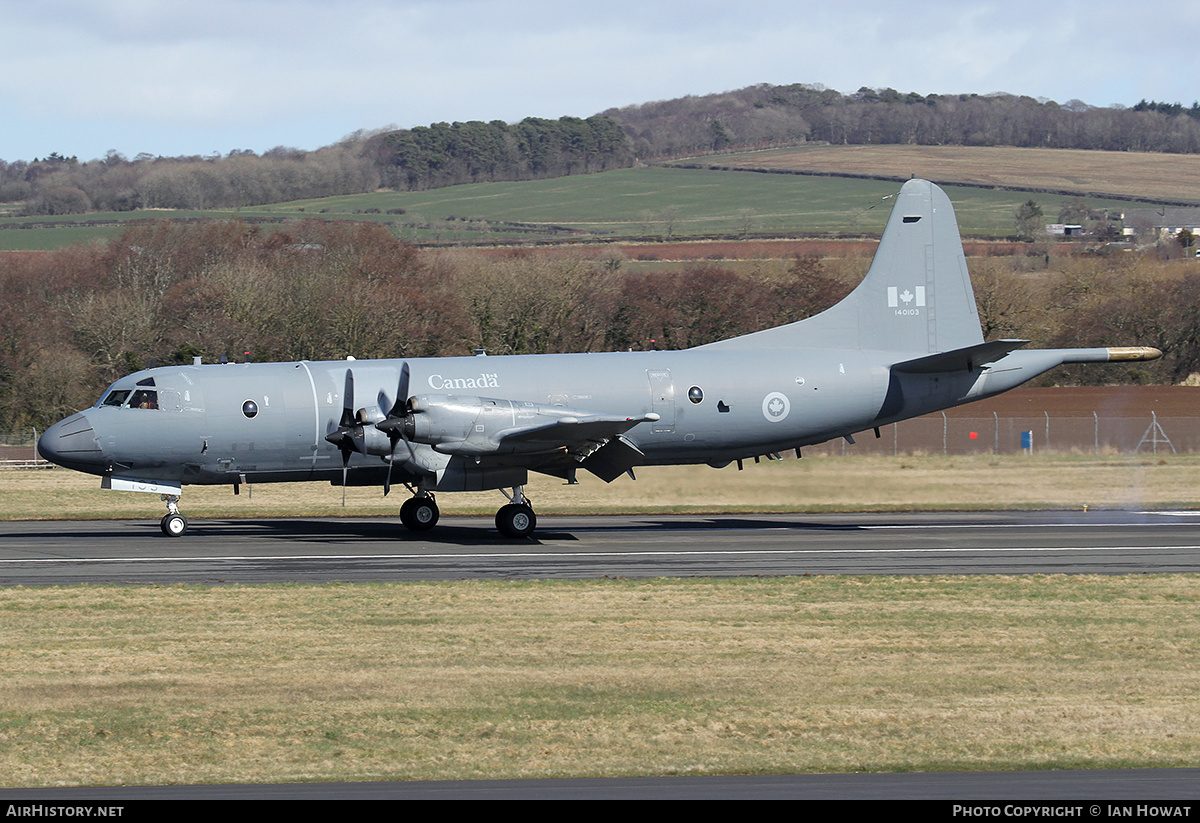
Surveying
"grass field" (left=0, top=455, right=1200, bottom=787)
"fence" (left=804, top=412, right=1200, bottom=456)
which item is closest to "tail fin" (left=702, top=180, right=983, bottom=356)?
"grass field" (left=0, top=455, right=1200, bottom=787)

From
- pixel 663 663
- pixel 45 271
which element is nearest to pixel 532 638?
pixel 663 663

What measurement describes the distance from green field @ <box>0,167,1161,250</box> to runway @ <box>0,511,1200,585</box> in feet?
261

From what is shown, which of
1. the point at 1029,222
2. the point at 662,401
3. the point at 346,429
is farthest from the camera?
the point at 1029,222

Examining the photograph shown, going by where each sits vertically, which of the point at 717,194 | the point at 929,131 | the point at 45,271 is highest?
the point at 929,131

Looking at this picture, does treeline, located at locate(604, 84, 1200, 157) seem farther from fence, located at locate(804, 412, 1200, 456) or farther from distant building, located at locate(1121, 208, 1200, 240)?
fence, located at locate(804, 412, 1200, 456)

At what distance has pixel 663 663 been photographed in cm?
1427

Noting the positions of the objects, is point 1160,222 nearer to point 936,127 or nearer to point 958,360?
point 936,127

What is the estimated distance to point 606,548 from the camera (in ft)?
82.5

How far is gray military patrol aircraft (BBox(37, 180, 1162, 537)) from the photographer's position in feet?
85.3

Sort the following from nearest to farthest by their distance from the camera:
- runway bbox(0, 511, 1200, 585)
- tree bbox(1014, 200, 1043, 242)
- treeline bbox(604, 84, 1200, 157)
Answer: runway bbox(0, 511, 1200, 585)
tree bbox(1014, 200, 1043, 242)
treeline bbox(604, 84, 1200, 157)

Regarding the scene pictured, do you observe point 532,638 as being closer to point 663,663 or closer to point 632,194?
point 663,663

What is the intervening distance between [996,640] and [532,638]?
6042mm

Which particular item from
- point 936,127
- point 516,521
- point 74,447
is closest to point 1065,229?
point 936,127

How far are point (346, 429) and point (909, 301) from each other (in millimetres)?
14390
